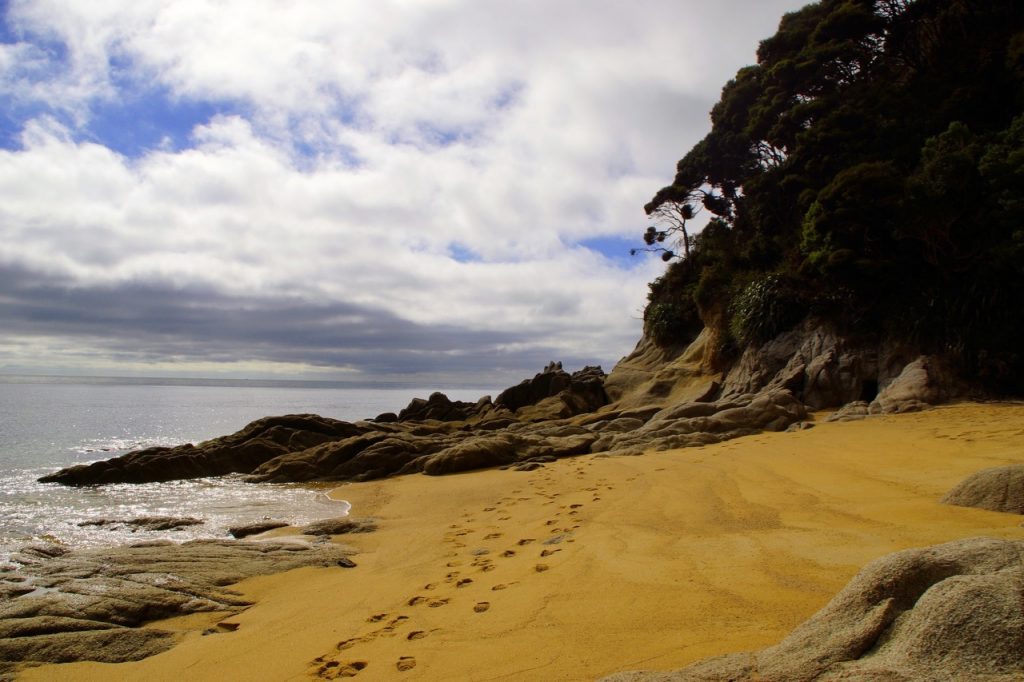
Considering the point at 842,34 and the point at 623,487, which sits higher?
the point at 842,34

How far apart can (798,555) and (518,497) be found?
6.47 metres

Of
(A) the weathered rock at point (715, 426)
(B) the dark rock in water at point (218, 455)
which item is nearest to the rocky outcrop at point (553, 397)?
(B) the dark rock in water at point (218, 455)

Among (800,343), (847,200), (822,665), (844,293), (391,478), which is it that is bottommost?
(391,478)

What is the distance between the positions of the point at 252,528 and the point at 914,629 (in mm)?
9545

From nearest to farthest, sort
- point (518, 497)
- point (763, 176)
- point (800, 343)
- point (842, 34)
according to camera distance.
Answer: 1. point (518, 497)
2. point (800, 343)
3. point (763, 176)
4. point (842, 34)

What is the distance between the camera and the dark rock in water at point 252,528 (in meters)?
9.45

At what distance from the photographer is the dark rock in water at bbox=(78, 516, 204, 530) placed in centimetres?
987

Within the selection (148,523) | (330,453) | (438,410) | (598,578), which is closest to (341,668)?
(598,578)

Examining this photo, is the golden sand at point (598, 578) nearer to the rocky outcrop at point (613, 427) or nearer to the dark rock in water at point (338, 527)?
the dark rock in water at point (338, 527)

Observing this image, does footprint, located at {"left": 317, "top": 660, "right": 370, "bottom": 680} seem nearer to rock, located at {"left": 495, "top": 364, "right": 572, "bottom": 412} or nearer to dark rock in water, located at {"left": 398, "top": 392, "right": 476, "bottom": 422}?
dark rock in water, located at {"left": 398, "top": 392, "right": 476, "bottom": 422}

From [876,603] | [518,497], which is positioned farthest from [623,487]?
[876,603]

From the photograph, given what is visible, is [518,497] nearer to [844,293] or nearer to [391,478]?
[391,478]

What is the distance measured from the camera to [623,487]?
9539 mm

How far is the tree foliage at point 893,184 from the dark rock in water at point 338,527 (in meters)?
14.6
